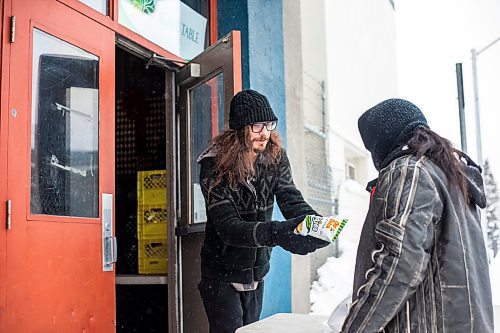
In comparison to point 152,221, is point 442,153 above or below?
above

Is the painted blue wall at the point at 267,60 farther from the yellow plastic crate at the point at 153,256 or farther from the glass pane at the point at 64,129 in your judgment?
the glass pane at the point at 64,129

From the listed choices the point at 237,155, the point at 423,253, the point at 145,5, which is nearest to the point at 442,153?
the point at 423,253

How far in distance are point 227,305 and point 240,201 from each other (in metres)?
0.53

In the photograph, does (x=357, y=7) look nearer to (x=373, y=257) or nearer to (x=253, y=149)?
(x=253, y=149)

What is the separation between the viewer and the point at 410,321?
199 cm

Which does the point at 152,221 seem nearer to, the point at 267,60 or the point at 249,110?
the point at 267,60

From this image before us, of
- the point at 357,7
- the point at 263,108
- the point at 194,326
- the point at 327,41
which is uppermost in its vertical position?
the point at 357,7

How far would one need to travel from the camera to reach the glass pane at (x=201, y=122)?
15.2 feet

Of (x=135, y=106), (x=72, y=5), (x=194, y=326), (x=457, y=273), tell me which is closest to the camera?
(x=457, y=273)

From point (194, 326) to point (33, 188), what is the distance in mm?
1714

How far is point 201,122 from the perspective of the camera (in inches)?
188

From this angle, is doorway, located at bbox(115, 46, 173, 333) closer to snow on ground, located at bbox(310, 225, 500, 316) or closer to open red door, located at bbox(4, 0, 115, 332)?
open red door, located at bbox(4, 0, 115, 332)

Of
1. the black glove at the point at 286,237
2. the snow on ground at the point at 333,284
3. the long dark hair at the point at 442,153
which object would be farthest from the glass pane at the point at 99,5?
the snow on ground at the point at 333,284

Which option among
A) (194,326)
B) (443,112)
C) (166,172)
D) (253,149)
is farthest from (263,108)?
(443,112)
